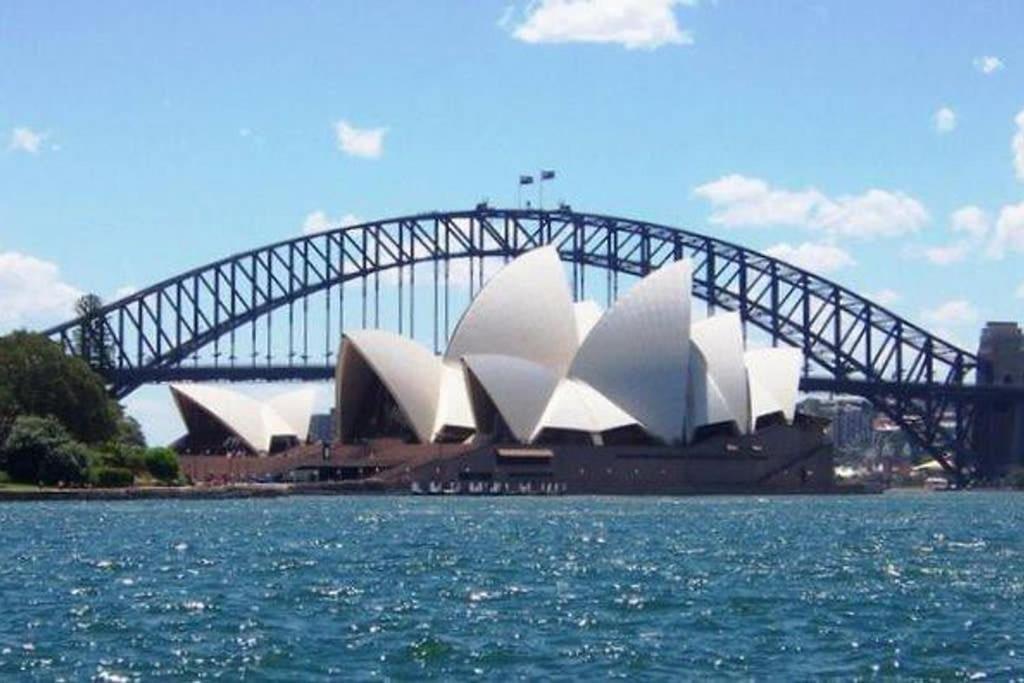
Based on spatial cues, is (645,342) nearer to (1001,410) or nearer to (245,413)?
(245,413)

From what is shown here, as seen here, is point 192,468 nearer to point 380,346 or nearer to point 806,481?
point 380,346

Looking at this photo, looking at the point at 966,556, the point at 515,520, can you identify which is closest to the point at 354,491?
the point at 515,520

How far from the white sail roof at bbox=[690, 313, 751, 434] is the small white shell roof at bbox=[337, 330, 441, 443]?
627 inches

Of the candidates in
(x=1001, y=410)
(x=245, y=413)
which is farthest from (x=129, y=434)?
(x=1001, y=410)

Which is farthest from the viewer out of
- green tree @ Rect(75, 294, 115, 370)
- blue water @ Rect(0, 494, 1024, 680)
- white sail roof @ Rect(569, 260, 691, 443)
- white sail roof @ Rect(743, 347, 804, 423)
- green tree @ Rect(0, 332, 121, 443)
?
green tree @ Rect(75, 294, 115, 370)

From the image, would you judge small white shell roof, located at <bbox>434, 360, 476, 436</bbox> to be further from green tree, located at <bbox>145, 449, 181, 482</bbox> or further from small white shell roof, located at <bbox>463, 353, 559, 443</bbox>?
Answer: green tree, located at <bbox>145, 449, 181, 482</bbox>

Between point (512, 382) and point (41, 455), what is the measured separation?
106 feet

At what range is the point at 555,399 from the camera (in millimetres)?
135750

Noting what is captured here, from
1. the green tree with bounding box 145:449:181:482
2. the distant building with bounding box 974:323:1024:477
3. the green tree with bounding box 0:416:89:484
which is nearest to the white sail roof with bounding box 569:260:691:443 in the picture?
the green tree with bounding box 145:449:181:482

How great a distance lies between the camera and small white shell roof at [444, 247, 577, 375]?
13388 cm

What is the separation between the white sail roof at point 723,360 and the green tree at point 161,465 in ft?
103

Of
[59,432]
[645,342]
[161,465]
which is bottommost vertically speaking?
[161,465]

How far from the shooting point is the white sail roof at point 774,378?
145 m

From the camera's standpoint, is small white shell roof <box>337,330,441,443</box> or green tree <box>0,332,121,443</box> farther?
small white shell roof <box>337,330,441,443</box>
